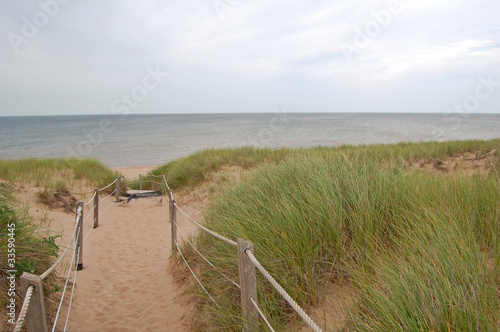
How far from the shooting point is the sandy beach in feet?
13.3

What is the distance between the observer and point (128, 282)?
210 inches

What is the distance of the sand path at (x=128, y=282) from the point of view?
405 centimetres

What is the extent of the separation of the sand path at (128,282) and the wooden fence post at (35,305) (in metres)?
1.72

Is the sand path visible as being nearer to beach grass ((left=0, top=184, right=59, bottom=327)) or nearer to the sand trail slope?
the sand trail slope

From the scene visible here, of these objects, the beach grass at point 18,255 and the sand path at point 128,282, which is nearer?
the beach grass at point 18,255

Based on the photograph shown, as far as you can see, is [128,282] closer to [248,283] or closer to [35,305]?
[35,305]

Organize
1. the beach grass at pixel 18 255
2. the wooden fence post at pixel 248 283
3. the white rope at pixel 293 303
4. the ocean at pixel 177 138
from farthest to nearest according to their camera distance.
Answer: the ocean at pixel 177 138 → the beach grass at pixel 18 255 → the wooden fence post at pixel 248 283 → the white rope at pixel 293 303

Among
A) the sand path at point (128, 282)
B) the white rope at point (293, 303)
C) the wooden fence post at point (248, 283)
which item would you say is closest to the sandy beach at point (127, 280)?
the sand path at point (128, 282)

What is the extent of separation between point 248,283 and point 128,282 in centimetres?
379

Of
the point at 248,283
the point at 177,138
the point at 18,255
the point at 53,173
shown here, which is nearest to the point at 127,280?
the point at 18,255

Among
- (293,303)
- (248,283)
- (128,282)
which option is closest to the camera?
(293,303)

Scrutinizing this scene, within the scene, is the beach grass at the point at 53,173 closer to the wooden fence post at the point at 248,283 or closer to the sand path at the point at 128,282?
the sand path at the point at 128,282

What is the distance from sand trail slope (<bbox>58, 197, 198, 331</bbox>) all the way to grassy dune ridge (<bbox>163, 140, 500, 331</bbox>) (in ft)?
3.42

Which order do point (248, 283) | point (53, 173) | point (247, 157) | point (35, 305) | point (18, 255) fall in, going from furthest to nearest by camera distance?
point (247, 157) < point (53, 173) < point (18, 255) < point (248, 283) < point (35, 305)
